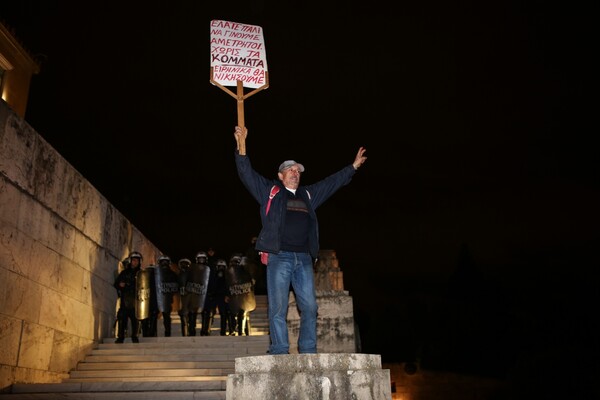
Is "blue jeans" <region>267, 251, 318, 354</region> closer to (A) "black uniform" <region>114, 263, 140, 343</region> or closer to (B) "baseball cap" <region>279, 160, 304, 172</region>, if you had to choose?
(B) "baseball cap" <region>279, 160, 304, 172</region>

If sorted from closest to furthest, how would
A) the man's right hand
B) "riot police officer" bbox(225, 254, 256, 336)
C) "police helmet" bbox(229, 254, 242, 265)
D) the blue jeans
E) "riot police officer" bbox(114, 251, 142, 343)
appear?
the blue jeans → the man's right hand → "riot police officer" bbox(114, 251, 142, 343) → "riot police officer" bbox(225, 254, 256, 336) → "police helmet" bbox(229, 254, 242, 265)

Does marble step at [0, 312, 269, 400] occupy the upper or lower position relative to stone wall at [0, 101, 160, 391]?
lower

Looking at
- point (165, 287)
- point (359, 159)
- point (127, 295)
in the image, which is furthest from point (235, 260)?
point (359, 159)

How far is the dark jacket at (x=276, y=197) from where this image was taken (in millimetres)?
4477

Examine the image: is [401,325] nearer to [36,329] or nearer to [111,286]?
[111,286]

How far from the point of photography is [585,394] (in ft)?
90.4

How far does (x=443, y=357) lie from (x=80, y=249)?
2691 cm

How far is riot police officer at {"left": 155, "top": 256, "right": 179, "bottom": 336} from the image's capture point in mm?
10164

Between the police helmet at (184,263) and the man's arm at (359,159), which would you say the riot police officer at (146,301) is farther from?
the man's arm at (359,159)

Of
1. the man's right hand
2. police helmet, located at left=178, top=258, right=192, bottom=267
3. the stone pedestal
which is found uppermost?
police helmet, located at left=178, top=258, right=192, bottom=267

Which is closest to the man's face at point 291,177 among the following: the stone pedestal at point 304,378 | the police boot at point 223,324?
the stone pedestal at point 304,378

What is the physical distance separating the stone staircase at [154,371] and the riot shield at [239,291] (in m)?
1.41

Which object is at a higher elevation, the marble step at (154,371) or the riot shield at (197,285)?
the riot shield at (197,285)

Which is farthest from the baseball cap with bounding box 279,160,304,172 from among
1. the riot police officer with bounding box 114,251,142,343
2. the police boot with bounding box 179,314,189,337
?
the police boot with bounding box 179,314,189,337
